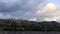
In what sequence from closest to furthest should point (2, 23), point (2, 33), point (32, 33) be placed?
point (2, 33) → point (32, 33) → point (2, 23)

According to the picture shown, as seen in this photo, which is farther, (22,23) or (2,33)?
(22,23)

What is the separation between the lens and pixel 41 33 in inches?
1554

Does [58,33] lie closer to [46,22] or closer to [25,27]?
[25,27]

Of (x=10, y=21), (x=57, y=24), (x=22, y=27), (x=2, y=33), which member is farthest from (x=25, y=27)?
(x=57, y=24)

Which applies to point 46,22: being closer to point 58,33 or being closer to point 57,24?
point 57,24

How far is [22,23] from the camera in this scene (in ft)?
160

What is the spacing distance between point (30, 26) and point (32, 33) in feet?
36.0

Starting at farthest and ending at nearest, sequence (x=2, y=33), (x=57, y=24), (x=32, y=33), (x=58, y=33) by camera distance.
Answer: (x=57, y=24) < (x=58, y=33) < (x=32, y=33) < (x=2, y=33)

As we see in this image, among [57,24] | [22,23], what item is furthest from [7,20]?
[57,24]

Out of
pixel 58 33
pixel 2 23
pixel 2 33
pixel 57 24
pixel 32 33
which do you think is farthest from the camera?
pixel 57 24

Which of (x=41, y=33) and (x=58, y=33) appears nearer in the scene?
(x=41, y=33)

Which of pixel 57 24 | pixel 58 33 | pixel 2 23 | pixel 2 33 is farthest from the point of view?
pixel 57 24

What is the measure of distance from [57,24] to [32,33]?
22980 millimetres

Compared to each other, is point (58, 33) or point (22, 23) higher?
point (22, 23)
